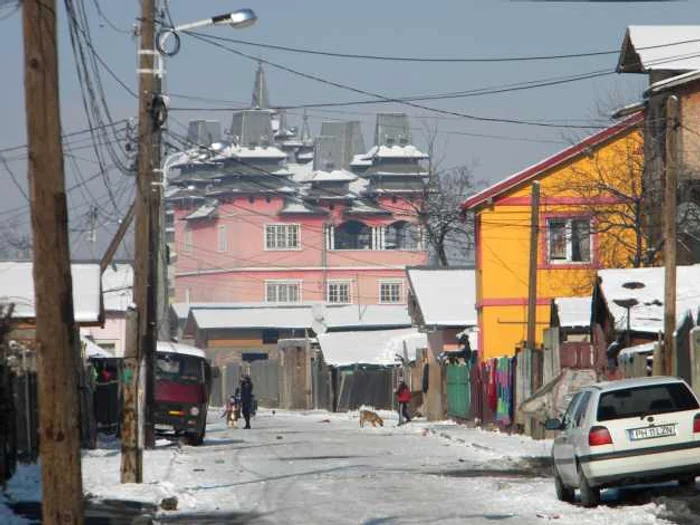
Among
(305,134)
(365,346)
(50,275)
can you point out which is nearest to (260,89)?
(305,134)

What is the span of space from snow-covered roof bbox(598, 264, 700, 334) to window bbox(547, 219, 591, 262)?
19.8 meters

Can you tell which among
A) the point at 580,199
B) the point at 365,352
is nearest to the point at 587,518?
the point at 580,199

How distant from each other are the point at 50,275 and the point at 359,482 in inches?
484

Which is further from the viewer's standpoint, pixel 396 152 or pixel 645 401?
pixel 396 152

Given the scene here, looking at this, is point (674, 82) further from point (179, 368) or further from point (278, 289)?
point (278, 289)

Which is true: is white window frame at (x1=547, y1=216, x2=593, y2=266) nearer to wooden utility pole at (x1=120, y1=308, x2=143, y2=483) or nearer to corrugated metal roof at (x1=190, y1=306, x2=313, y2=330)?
wooden utility pole at (x1=120, y1=308, x2=143, y2=483)

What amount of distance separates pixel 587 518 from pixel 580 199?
39619 mm

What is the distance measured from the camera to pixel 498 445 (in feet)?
117

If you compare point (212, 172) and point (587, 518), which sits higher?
point (212, 172)

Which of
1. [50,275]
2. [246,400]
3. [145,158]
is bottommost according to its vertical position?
[246,400]

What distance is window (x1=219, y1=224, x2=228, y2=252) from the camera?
15250 cm

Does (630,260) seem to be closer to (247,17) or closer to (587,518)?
(247,17)

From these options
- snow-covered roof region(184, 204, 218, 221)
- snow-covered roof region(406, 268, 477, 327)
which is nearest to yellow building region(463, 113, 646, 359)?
snow-covered roof region(406, 268, 477, 327)

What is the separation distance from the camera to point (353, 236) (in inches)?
6083
